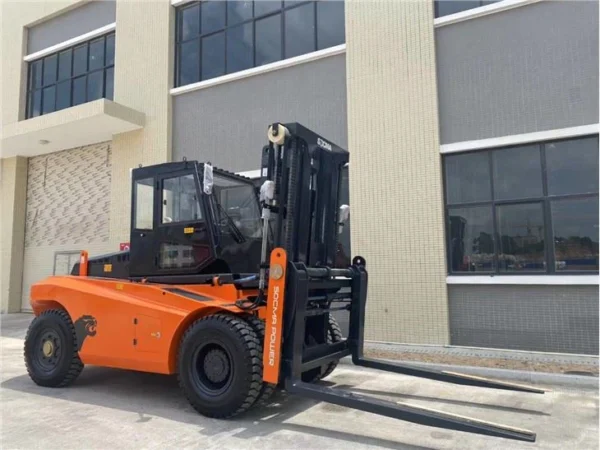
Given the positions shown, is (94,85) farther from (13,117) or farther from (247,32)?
(247,32)

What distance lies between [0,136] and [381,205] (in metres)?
12.5

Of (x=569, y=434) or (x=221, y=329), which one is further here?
(x=221, y=329)

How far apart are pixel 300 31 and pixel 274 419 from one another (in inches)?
377

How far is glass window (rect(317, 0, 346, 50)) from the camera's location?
37.1 ft

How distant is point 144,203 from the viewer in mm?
6574

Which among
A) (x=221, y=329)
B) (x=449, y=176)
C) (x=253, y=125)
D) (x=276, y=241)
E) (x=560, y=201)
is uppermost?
(x=253, y=125)

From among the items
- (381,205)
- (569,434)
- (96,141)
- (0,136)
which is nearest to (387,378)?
(569,434)

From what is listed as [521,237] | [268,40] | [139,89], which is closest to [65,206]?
[139,89]

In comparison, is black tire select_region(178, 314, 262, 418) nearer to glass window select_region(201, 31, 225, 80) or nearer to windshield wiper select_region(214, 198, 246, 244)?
→ windshield wiper select_region(214, 198, 246, 244)

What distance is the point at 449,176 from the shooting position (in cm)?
987

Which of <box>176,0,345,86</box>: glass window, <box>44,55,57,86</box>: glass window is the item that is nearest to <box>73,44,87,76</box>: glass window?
<box>44,55,57,86</box>: glass window

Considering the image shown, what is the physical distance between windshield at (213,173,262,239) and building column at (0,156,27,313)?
13453mm

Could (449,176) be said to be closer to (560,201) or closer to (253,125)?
(560,201)

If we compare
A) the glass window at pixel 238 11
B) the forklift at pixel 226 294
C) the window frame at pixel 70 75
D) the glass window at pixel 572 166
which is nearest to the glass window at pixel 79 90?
the window frame at pixel 70 75
